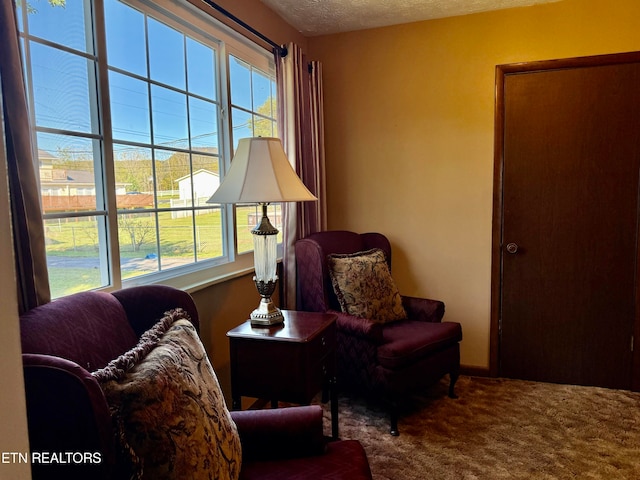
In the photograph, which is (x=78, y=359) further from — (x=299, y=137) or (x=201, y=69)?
(x=299, y=137)

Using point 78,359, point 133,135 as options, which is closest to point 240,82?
point 133,135

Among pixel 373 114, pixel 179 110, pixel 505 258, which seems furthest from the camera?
pixel 373 114

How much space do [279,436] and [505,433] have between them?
1558 mm

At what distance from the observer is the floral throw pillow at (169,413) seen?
98 centimetres

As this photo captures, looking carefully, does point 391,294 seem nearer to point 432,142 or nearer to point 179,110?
point 432,142

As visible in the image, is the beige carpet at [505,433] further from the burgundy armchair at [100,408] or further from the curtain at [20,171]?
the curtain at [20,171]

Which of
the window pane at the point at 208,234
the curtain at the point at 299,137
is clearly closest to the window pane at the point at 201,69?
the curtain at the point at 299,137

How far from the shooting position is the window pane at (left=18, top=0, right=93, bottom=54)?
1.43 meters

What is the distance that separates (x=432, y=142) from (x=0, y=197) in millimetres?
3006

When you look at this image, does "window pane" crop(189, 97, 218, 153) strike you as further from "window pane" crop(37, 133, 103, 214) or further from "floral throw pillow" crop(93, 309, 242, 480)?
"floral throw pillow" crop(93, 309, 242, 480)

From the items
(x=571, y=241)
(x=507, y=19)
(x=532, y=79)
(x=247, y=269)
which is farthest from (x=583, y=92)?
(x=247, y=269)

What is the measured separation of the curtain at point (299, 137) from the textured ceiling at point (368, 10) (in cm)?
24

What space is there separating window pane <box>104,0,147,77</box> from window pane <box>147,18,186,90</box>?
0.05 m

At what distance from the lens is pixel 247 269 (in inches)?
102
